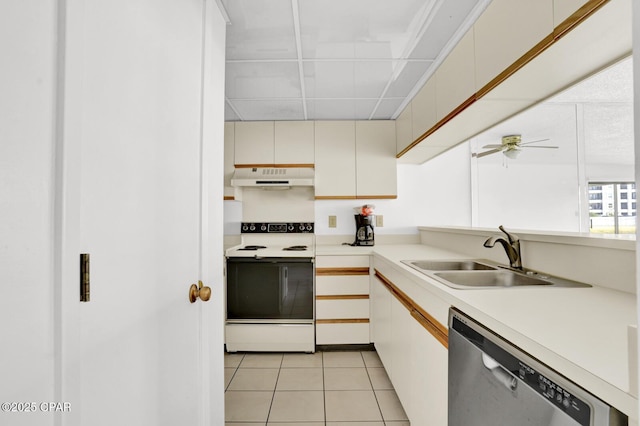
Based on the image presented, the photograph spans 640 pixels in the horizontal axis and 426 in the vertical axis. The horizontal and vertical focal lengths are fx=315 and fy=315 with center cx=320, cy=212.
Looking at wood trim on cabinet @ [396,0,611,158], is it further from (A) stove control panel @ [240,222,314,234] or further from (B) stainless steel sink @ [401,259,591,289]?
(A) stove control panel @ [240,222,314,234]

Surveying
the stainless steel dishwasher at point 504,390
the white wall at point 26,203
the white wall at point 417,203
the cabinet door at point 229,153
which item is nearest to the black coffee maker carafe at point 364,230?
the white wall at point 417,203

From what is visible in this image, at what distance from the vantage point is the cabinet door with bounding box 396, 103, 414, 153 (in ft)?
8.95

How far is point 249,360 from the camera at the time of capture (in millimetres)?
2705

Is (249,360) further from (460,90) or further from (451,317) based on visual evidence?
(460,90)

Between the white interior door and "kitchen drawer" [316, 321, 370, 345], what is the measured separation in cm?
168

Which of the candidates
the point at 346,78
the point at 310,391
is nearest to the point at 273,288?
the point at 310,391

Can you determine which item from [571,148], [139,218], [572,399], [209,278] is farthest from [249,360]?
[571,148]

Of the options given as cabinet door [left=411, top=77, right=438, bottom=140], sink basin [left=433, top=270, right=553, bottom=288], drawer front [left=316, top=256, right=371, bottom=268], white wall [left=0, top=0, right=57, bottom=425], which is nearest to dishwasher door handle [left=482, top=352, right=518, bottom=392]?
sink basin [left=433, top=270, right=553, bottom=288]

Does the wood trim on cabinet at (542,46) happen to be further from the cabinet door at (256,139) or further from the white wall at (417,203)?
the cabinet door at (256,139)

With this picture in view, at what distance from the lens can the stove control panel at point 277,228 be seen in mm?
3352

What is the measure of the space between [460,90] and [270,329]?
2348 mm

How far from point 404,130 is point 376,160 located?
43 cm

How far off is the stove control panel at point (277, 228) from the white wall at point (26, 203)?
281 cm

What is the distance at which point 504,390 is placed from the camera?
868mm
